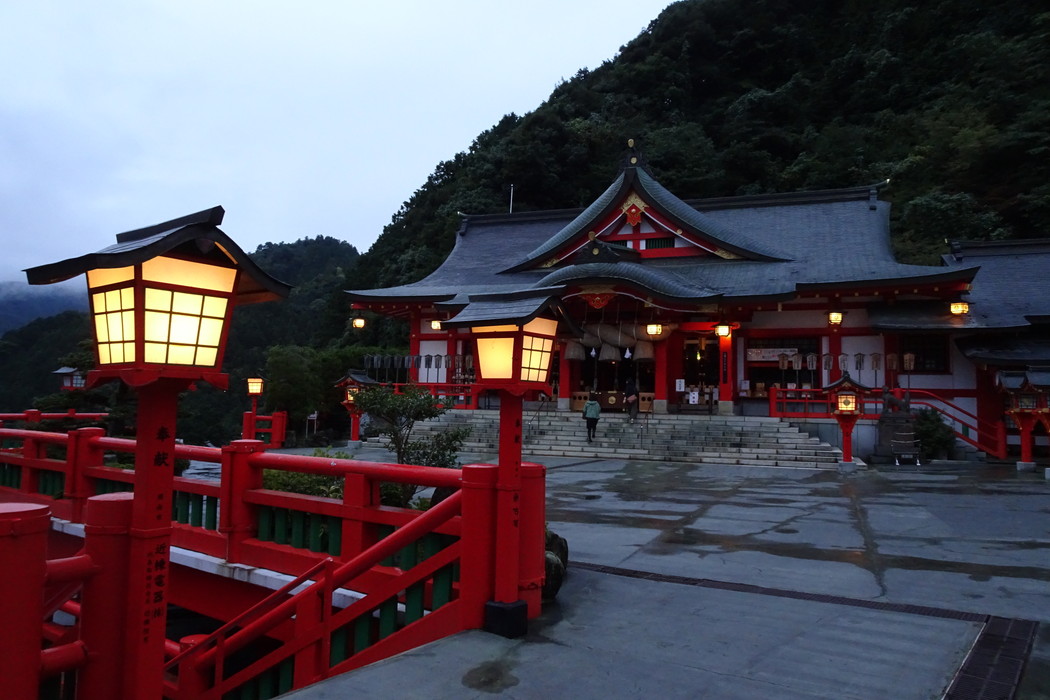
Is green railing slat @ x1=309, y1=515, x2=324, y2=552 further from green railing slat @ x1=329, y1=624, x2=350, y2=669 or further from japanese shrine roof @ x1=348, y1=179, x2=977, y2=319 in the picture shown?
japanese shrine roof @ x1=348, y1=179, x2=977, y2=319

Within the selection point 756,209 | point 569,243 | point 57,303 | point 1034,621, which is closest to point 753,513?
point 1034,621

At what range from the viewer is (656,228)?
82.8 feet

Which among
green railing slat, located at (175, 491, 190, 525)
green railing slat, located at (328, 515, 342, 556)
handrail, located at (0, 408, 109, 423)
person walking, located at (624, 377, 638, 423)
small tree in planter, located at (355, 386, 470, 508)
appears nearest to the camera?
green railing slat, located at (328, 515, 342, 556)

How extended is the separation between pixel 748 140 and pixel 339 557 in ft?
173

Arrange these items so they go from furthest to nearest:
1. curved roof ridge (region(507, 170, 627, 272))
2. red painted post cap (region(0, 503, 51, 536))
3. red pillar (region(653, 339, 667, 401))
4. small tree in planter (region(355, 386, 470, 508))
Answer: curved roof ridge (region(507, 170, 627, 272)), red pillar (region(653, 339, 667, 401)), small tree in planter (region(355, 386, 470, 508)), red painted post cap (region(0, 503, 51, 536))

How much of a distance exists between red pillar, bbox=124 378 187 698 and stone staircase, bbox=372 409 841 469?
48.6ft

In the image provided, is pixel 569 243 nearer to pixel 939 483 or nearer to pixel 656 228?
pixel 656 228

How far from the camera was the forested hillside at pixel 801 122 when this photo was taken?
34906 mm

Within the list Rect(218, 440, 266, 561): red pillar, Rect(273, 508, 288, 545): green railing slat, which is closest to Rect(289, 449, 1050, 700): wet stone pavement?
A: Rect(273, 508, 288, 545): green railing slat

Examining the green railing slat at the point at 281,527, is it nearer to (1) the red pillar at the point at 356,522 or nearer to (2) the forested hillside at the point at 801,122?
(1) the red pillar at the point at 356,522

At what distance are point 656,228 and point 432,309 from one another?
29.9 ft

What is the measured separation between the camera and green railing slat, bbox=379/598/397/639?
479 cm

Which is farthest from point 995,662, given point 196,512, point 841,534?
point 196,512

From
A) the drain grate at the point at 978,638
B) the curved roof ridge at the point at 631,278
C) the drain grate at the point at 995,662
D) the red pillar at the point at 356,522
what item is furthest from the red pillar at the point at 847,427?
the red pillar at the point at 356,522
